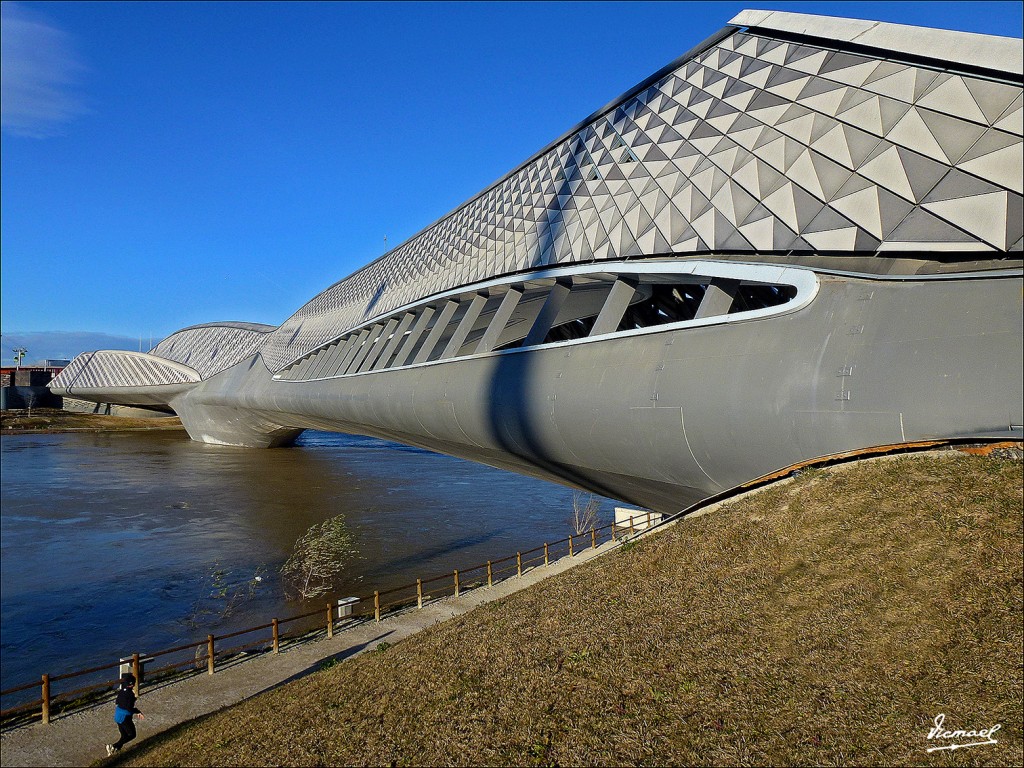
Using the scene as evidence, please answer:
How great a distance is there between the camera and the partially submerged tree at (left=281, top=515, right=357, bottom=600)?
15.7 meters

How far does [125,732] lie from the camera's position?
739 cm

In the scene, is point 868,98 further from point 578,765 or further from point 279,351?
point 279,351

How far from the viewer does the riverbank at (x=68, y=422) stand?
57.8 m

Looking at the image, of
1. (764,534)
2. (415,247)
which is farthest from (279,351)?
(764,534)

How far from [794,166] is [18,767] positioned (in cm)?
1196

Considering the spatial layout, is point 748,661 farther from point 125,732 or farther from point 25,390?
point 25,390

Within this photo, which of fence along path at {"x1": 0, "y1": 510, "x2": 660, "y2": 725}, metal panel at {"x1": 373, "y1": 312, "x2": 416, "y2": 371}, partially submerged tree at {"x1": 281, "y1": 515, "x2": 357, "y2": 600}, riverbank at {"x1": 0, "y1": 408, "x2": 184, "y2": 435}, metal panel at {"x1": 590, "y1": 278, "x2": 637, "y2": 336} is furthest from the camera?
riverbank at {"x1": 0, "y1": 408, "x2": 184, "y2": 435}

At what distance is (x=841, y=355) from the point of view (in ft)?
23.9

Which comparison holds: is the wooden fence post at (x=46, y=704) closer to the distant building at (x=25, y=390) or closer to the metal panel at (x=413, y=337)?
the metal panel at (x=413, y=337)

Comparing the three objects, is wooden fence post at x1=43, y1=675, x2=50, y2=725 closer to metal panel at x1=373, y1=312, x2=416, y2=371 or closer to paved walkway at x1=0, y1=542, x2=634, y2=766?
paved walkway at x1=0, y1=542, x2=634, y2=766

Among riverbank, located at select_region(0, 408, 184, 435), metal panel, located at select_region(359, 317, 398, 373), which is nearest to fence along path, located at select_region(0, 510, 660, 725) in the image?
metal panel, located at select_region(359, 317, 398, 373)

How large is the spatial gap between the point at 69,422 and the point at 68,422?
0.27 feet

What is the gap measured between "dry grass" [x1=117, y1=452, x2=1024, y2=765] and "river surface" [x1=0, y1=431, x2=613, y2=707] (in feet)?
22.1

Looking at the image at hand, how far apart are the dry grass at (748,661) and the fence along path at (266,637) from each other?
1.97 metres
